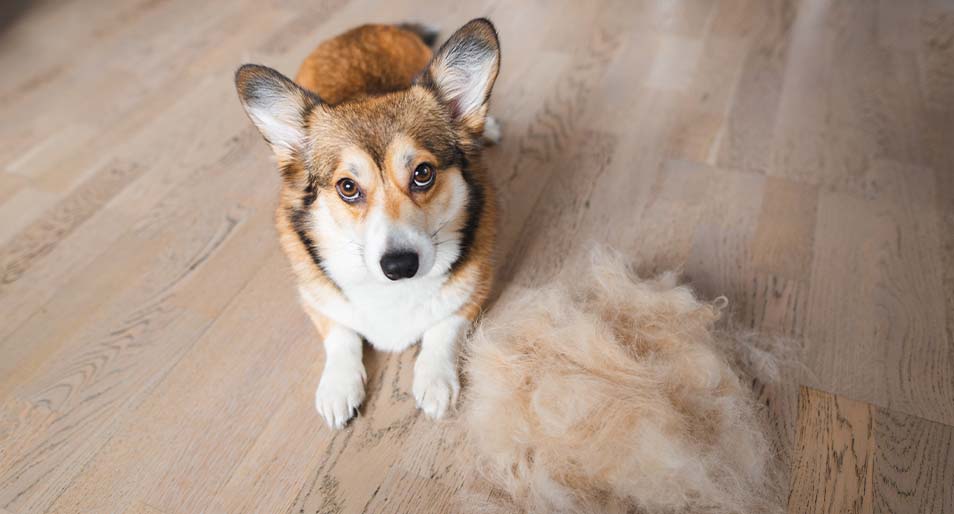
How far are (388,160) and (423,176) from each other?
0.09 metres

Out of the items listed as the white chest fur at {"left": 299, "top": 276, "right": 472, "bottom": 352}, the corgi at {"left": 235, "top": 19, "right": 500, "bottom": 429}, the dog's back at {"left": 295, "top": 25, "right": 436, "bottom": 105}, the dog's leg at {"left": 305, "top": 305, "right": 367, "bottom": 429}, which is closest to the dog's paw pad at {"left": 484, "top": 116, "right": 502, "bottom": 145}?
the dog's back at {"left": 295, "top": 25, "right": 436, "bottom": 105}

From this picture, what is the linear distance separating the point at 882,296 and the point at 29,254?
261cm

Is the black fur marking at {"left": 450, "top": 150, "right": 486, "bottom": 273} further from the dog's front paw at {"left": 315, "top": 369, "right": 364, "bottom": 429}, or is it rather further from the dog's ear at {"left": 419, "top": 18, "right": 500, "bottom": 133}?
the dog's front paw at {"left": 315, "top": 369, "right": 364, "bottom": 429}

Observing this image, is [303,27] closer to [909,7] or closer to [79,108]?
[79,108]

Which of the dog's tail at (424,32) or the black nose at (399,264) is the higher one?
the black nose at (399,264)

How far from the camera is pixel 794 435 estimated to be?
51.4 inches

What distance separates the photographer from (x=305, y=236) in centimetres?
137

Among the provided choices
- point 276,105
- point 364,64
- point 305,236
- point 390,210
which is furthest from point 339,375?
point 364,64

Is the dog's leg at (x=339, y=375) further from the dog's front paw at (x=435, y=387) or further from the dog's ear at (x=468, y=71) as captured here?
the dog's ear at (x=468, y=71)

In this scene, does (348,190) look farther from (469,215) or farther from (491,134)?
(491,134)

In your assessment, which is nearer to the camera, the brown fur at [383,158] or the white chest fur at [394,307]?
the brown fur at [383,158]

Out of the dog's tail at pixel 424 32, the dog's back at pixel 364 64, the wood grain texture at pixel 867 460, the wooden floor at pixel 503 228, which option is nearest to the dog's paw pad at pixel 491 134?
the wooden floor at pixel 503 228

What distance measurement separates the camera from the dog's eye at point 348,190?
1238mm

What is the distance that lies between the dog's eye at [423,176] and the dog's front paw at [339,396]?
1.61ft
